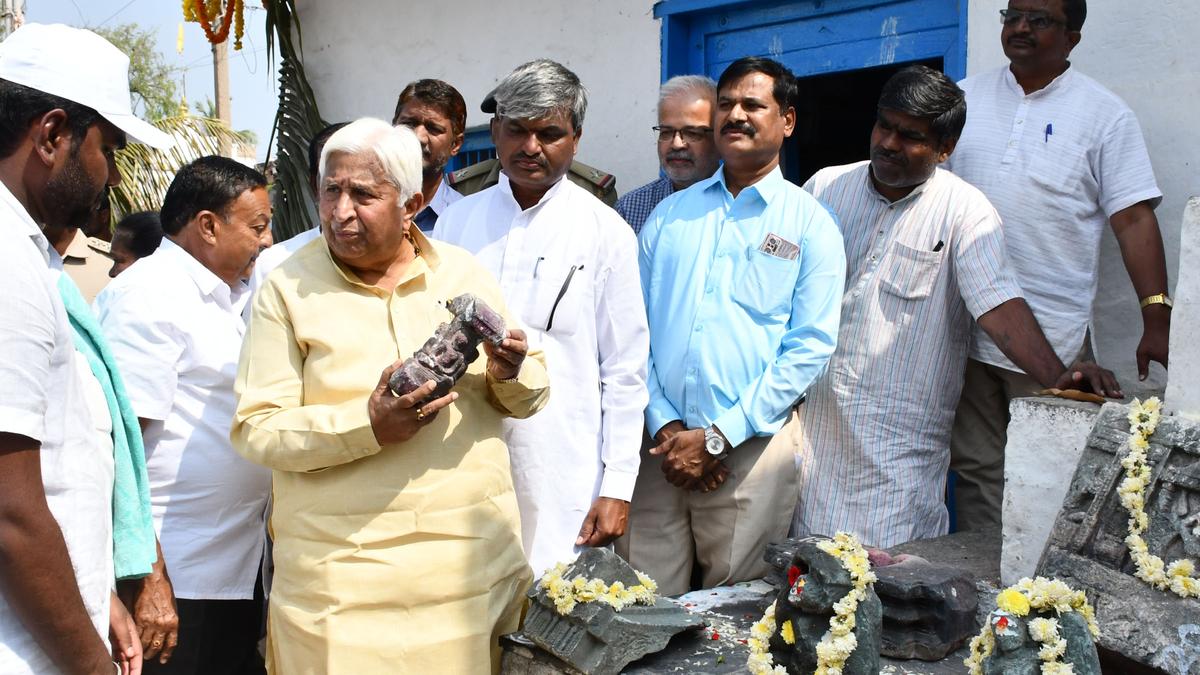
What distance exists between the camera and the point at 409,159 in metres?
2.56

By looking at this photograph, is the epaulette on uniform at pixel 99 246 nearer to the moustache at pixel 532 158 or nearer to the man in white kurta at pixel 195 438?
the man in white kurta at pixel 195 438

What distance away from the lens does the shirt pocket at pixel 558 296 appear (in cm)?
307

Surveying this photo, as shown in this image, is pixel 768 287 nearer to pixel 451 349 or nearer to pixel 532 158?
pixel 532 158

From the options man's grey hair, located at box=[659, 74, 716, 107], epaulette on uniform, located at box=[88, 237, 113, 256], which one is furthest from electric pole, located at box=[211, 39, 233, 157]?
man's grey hair, located at box=[659, 74, 716, 107]

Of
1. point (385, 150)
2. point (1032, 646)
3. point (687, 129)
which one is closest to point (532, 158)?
point (385, 150)

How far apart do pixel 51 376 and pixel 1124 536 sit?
2508mm

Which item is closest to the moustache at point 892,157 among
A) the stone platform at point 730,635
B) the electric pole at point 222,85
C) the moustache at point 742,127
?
the moustache at point 742,127

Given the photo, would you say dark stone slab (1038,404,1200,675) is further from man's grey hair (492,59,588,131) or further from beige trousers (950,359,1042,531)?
man's grey hair (492,59,588,131)

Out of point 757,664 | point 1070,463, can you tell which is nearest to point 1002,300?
point 1070,463

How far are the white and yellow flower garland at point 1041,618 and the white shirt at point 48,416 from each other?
1768 mm

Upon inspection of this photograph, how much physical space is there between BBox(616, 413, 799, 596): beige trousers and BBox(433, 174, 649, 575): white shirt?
0.37m

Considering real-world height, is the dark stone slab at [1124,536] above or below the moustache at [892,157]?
below

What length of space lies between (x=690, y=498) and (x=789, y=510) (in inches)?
13.0

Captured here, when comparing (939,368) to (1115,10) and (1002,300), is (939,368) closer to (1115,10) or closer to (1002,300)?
(1002,300)
